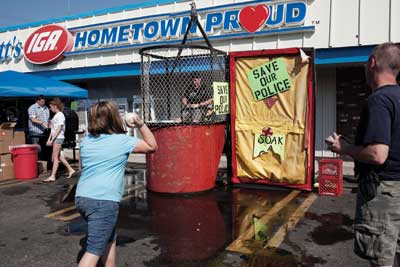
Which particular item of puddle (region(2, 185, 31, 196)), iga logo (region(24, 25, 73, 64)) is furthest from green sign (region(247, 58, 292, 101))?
iga logo (region(24, 25, 73, 64))

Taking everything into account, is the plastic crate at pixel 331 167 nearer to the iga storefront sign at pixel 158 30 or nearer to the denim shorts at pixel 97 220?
the iga storefront sign at pixel 158 30

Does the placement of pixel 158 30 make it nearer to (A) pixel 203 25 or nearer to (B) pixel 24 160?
(A) pixel 203 25

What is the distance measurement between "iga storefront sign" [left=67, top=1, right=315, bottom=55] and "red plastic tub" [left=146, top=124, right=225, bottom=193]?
4.34m

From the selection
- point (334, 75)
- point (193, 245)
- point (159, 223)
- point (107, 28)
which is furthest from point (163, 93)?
point (107, 28)

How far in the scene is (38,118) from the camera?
32.1 feet

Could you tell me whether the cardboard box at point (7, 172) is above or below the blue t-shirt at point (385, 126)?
below

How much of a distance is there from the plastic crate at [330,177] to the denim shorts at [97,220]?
14.8ft

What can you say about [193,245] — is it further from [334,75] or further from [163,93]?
[334,75]

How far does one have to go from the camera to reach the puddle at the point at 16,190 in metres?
7.34

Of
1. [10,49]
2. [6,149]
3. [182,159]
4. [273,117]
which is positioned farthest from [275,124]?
[10,49]

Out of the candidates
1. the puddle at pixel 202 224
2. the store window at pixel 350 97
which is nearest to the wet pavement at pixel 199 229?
the puddle at pixel 202 224

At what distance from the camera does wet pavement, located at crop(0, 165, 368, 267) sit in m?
4.10

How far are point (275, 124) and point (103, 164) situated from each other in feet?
14.5

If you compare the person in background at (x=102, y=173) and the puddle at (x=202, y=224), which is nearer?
the person in background at (x=102, y=173)
